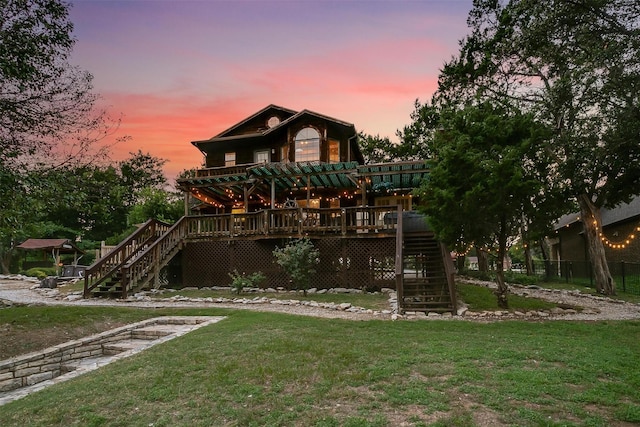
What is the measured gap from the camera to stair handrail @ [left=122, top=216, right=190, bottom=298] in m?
13.7

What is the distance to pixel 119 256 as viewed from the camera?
15.6m

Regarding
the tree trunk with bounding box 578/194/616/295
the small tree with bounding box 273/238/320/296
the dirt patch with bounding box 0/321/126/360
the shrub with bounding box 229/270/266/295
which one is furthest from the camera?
the tree trunk with bounding box 578/194/616/295

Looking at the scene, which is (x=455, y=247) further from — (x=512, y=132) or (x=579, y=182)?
(x=579, y=182)

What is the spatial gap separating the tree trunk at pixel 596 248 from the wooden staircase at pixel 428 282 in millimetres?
7273

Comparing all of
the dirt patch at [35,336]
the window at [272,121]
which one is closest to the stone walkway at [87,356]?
the dirt patch at [35,336]

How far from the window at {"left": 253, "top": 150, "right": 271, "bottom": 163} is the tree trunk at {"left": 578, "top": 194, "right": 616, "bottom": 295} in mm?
15569

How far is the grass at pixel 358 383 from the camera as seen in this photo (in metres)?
3.85

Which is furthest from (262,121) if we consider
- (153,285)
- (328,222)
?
(153,285)

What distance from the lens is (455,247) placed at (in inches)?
434

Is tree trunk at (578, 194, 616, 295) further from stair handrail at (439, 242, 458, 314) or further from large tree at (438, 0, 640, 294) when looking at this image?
stair handrail at (439, 242, 458, 314)

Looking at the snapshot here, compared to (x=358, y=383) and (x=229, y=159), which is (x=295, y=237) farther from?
(x=358, y=383)

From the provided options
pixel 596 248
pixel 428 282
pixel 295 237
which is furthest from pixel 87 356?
pixel 596 248

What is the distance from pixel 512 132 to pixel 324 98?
683 inches

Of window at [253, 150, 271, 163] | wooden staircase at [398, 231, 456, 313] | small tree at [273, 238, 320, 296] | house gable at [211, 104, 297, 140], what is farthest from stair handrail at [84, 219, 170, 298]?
wooden staircase at [398, 231, 456, 313]
